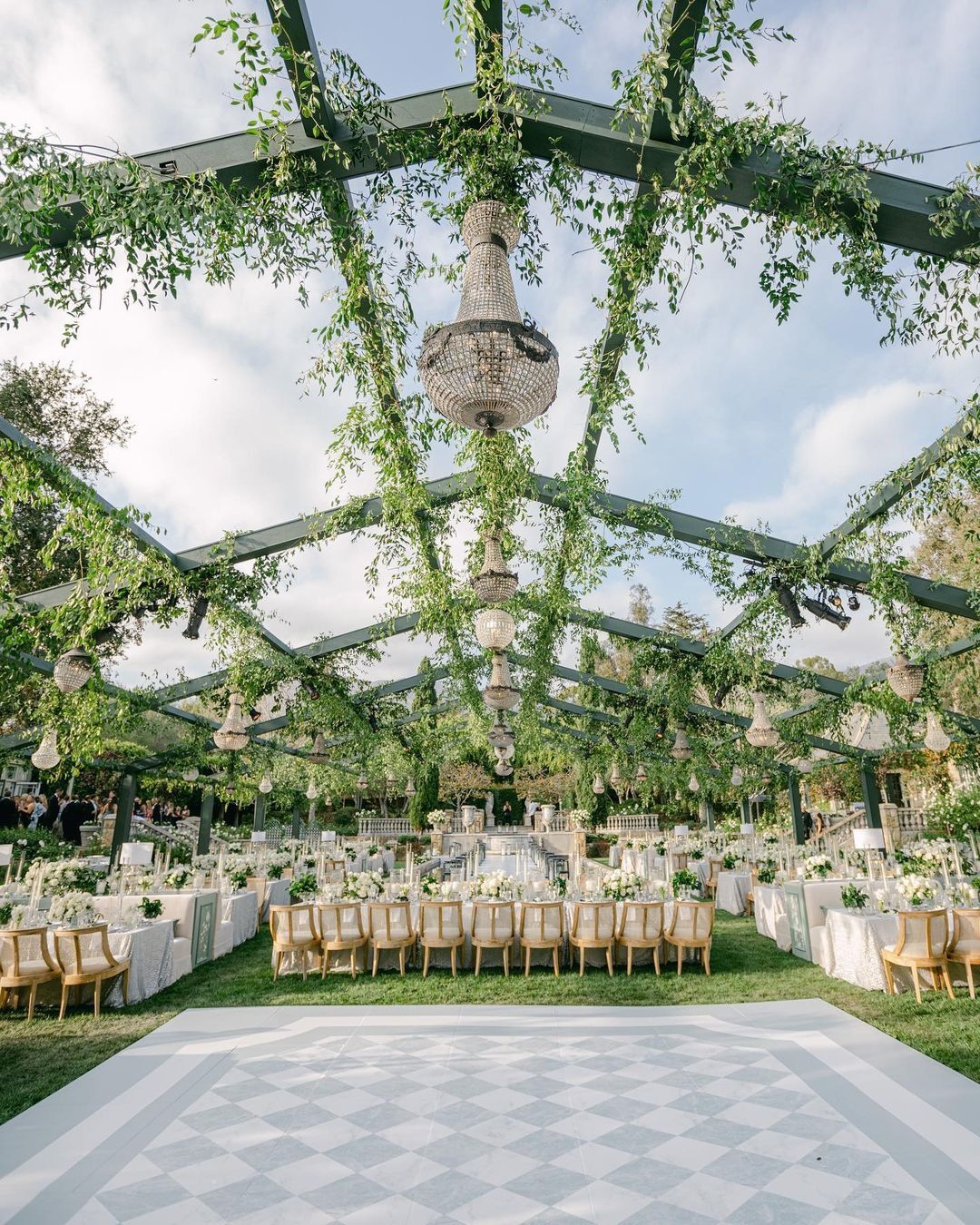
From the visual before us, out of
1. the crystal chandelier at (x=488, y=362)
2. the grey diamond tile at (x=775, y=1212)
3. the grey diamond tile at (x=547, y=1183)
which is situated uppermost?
the crystal chandelier at (x=488, y=362)

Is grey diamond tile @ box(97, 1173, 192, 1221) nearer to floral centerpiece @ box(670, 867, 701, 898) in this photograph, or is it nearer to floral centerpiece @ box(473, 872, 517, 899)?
floral centerpiece @ box(473, 872, 517, 899)

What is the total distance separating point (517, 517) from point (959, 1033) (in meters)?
5.82

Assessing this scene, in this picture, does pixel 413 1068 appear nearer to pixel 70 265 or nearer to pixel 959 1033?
pixel 959 1033

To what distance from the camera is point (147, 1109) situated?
3.93 meters

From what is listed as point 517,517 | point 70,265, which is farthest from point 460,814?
point 70,265

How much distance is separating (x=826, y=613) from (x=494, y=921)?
16.6 ft

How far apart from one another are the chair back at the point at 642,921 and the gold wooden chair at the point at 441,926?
185 centimetres

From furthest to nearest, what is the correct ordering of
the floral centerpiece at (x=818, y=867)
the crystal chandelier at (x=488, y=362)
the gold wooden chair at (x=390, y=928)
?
the floral centerpiece at (x=818, y=867) < the gold wooden chair at (x=390, y=928) < the crystal chandelier at (x=488, y=362)

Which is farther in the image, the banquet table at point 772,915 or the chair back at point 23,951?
the banquet table at point 772,915

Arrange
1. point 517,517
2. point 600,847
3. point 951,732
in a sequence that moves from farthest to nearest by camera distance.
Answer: point 600,847 → point 951,732 → point 517,517

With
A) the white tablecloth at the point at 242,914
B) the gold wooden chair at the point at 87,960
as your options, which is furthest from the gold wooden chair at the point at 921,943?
the white tablecloth at the point at 242,914

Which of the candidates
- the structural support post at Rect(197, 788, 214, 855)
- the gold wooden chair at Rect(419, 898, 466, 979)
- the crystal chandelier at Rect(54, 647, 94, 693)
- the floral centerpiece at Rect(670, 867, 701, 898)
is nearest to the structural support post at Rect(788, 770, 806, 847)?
the floral centerpiece at Rect(670, 867, 701, 898)

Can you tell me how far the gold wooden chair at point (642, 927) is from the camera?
25.2ft

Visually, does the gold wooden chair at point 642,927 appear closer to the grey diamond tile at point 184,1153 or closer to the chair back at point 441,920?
the chair back at point 441,920
